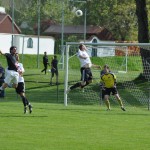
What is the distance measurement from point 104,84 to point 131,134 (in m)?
9.40

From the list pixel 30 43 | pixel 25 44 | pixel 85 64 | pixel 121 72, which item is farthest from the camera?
pixel 25 44

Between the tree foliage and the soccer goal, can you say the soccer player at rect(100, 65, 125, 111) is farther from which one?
the tree foliage

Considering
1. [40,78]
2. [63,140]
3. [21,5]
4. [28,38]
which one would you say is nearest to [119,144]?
[63,140]

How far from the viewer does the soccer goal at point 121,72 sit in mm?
34219

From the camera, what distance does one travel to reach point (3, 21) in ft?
305

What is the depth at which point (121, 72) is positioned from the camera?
36.2m

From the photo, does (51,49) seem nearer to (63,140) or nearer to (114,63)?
(114,63)

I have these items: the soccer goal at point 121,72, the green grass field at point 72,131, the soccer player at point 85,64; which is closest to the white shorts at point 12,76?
the green grass field at point 72,131

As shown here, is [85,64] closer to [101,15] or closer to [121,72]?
[121,72]

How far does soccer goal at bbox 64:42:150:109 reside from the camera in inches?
1347

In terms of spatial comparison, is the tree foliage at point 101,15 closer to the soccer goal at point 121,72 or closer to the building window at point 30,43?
the building window at point 30,43

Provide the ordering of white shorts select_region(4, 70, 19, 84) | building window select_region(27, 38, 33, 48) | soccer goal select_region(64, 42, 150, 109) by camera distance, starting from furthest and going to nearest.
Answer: building window select_region(27, 38, 33, 48), soccer goal select_region(64, 42, 150, 109), white shorts select_region(4, 70, 19, 84)

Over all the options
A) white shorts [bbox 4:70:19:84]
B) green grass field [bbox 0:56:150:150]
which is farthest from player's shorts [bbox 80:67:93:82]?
white shorts [bbox 4:70:19:84]

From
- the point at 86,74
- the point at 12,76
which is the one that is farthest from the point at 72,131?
the point at 86,74
